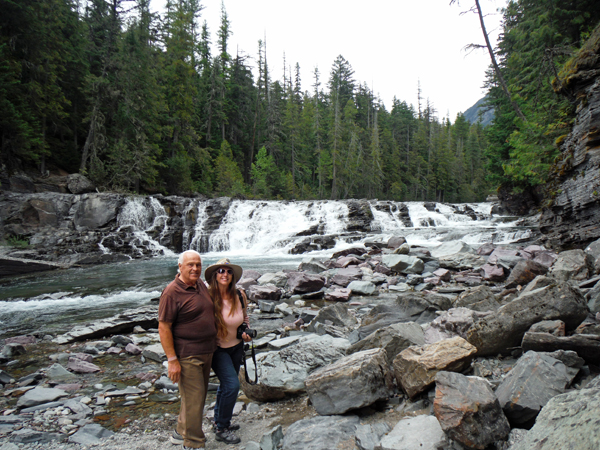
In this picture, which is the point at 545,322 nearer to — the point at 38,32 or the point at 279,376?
the point at 279,376

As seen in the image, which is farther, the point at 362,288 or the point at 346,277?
the point at 346,277

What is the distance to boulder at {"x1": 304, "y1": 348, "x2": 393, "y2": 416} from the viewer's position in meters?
3.25

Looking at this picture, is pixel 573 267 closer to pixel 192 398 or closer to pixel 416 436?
pixel 416 436

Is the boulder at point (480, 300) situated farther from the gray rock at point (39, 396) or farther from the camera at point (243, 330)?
the gray rock at point (39, 396)

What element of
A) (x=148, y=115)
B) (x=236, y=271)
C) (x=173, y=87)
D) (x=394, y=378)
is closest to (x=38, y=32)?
(x=148, y=115)

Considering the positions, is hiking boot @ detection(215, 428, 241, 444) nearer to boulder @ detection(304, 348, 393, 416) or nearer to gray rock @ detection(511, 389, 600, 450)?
boulder @ detection(304, 348, 393, 416)

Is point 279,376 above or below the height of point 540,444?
below

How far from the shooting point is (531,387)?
2533 mm

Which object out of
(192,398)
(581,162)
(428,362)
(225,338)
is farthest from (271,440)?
(581,162)

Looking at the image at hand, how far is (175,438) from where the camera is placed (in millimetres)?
3273

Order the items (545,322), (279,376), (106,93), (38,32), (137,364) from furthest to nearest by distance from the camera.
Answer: (106,93) → (38,32) → (137,364) → (279,376) → (545,322)

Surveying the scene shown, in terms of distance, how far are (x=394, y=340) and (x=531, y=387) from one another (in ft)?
5.59

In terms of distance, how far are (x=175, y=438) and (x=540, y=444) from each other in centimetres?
303

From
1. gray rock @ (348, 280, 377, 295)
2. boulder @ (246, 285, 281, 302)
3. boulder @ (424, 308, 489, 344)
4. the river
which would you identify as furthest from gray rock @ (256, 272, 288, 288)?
boulder @ (424, 308, 489, 344)
